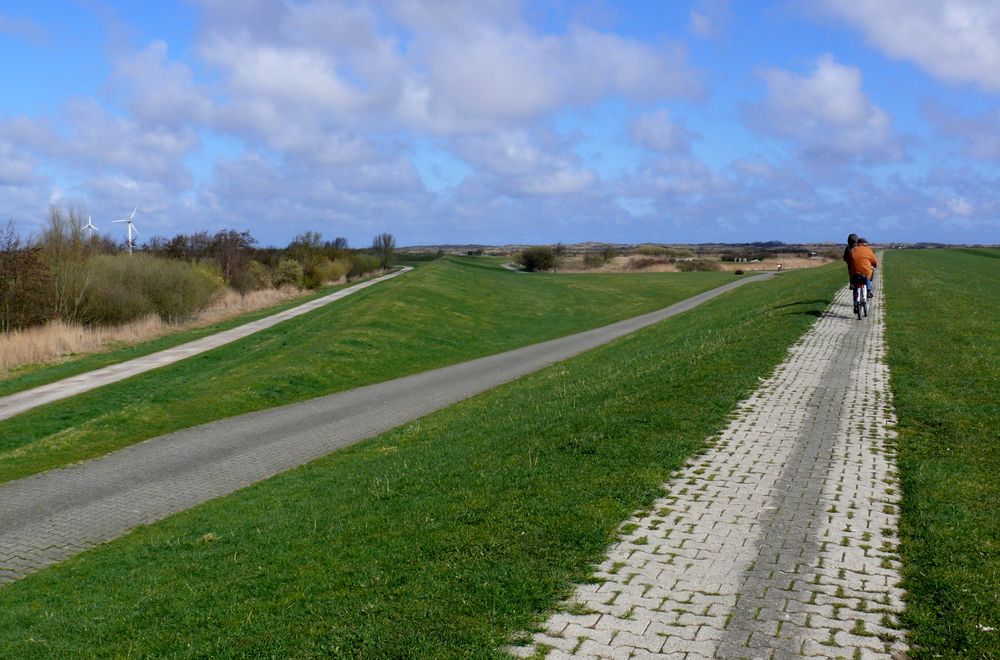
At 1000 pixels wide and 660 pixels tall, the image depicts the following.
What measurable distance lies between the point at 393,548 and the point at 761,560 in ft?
10.1

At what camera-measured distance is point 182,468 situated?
13625mm

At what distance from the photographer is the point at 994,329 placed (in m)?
17.3

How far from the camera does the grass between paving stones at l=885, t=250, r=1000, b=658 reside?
485 centimetres

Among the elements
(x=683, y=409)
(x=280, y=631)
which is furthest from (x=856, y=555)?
(x=683, y=409)

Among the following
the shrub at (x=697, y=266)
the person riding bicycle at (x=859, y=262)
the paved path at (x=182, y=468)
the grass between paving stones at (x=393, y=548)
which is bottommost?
the paved path at (x=182, y=468)

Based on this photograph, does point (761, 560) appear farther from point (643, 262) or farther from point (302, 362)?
point (643, 262)

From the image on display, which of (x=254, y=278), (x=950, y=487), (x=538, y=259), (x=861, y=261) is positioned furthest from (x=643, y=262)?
→ (x=950, y=487)

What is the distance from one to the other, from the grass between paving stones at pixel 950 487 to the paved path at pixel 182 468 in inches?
371

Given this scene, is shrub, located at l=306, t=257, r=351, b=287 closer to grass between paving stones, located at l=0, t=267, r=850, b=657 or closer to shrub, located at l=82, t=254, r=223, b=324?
shrub, located at l=82, t=254, r=223, b=324

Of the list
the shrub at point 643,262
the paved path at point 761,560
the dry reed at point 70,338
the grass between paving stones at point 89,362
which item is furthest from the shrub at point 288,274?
the paved path at point 761,560

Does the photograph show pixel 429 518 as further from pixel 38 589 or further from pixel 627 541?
pixel 38 589

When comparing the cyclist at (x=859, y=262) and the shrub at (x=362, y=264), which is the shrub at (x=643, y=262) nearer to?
the shrub at (x=362, y=264)

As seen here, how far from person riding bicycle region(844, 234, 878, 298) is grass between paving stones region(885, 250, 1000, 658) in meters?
3.40

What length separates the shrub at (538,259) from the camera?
10091 centimetres
